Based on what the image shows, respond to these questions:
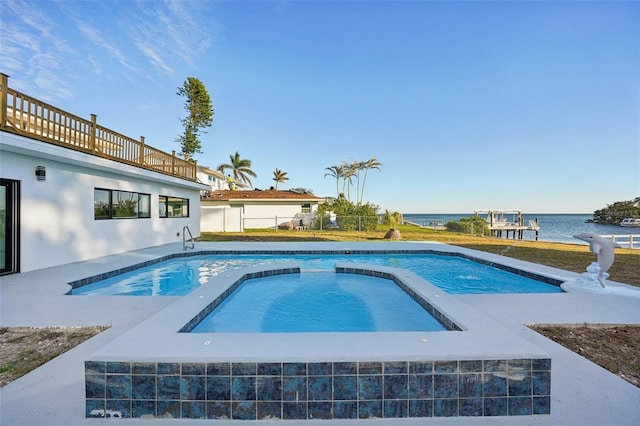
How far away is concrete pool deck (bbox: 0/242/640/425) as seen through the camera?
2068mm

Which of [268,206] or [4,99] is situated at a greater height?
[4,99]

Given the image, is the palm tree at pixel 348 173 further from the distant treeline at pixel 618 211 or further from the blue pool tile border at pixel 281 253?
the distant treeline at pixel 618 211

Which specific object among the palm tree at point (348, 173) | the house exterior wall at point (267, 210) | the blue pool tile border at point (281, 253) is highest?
the palm tree at point (348, 173)

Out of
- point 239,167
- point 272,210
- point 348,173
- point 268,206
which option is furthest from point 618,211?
point 239,167

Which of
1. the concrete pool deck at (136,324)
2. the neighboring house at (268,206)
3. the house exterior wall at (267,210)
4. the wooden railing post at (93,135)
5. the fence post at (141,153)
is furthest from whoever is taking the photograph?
the house exterior wall at (267,210)

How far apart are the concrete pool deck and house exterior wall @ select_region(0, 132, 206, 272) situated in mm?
764

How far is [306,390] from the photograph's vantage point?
210 cm

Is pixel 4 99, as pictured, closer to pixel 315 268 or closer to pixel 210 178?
pixel 315 268

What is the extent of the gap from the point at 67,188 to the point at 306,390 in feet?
28.5

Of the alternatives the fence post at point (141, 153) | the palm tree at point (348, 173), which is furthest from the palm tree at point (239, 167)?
the fence post at point (141, 153)

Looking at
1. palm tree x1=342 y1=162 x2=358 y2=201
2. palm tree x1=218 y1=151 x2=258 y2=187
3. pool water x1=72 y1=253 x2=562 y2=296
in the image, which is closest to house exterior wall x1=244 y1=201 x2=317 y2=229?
pool water x1=72 y1=253 x2=562 y2=296

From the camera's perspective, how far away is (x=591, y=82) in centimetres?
1427

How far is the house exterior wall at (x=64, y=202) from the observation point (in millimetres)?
6277

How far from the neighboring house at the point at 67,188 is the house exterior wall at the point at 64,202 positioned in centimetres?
2
